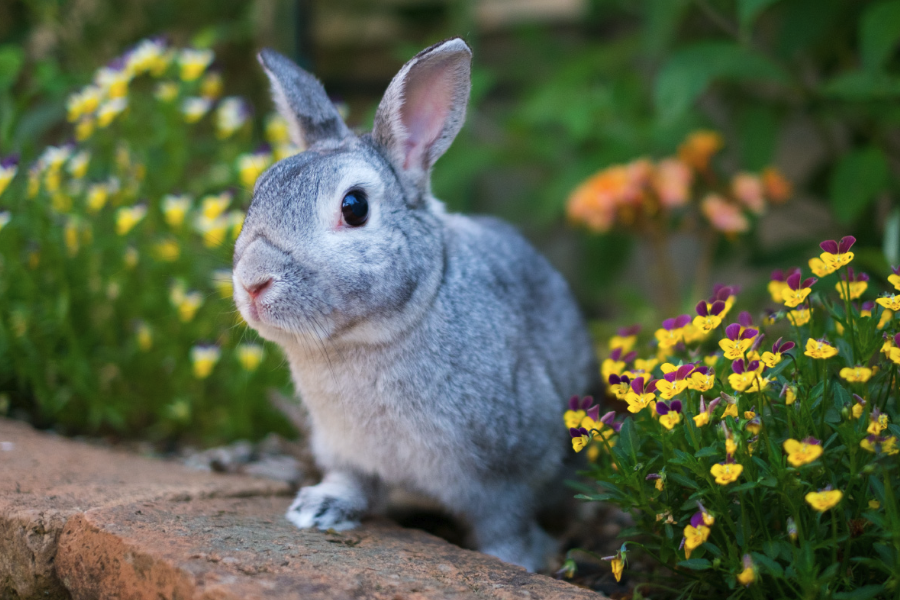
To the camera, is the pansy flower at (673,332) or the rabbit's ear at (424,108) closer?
the pansy flower at (673,332)

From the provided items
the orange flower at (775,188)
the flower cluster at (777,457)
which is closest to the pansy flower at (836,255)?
the flower cluster at (777,457)

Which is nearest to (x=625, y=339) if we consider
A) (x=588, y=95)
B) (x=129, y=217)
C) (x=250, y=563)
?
(x=250, y=563)

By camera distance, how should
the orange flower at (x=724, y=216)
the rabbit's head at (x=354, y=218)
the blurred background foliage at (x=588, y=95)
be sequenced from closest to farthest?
the rabbit's head at (x=354, y=218), the blurred background foliage at (x=588, y=95), the orange flower at (x=724, y=216)

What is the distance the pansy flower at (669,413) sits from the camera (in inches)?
92.0

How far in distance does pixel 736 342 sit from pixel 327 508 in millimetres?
1656

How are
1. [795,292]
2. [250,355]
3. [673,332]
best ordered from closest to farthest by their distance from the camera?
[795,292], [673,332], [250,355]

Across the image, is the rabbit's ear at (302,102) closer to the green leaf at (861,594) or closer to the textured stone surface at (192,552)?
the textured stone surface at (192,552)

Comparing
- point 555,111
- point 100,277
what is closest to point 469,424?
point 100,277

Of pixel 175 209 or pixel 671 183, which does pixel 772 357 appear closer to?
pixel 671 183

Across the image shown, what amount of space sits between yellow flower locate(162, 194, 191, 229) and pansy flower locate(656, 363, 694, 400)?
2730 mm

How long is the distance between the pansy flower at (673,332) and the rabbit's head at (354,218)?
2.87ft

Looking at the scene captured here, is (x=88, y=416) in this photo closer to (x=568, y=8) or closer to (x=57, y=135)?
(x=57, y=135)

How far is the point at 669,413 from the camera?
7.72 feet

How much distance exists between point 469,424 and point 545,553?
776 millimetres
